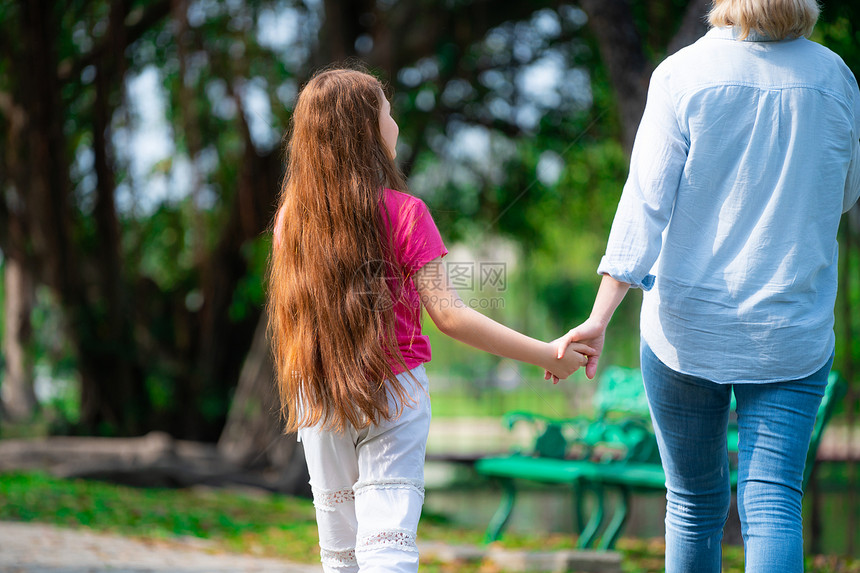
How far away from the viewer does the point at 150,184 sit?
26.6ft

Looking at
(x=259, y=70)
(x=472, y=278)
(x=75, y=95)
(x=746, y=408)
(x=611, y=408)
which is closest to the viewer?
(x=746, y=408)

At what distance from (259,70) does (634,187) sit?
5.94 metres

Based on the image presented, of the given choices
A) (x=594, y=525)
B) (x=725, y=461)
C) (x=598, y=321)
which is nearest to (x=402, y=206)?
(x=598, y=321)

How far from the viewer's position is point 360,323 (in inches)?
68.1

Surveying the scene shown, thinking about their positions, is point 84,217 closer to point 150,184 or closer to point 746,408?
point 150,184

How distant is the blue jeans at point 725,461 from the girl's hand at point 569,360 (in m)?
0.15

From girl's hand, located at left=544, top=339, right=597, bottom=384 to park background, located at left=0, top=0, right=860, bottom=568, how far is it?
15.1ft

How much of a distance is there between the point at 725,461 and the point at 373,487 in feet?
2.45

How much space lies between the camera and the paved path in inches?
129

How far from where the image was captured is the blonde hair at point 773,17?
165 centimetres

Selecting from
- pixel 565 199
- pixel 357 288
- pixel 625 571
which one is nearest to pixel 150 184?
pixel 565 199

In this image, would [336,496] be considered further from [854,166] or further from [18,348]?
[18,348]

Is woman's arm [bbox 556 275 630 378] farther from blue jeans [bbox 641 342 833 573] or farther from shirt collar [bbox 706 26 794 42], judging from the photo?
Result: shirt collar [bbox 706 26 794 42]

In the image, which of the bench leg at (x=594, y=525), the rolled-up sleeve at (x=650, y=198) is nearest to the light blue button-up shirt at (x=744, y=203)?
the rolled-up sleeve at (x=650, y=198)
